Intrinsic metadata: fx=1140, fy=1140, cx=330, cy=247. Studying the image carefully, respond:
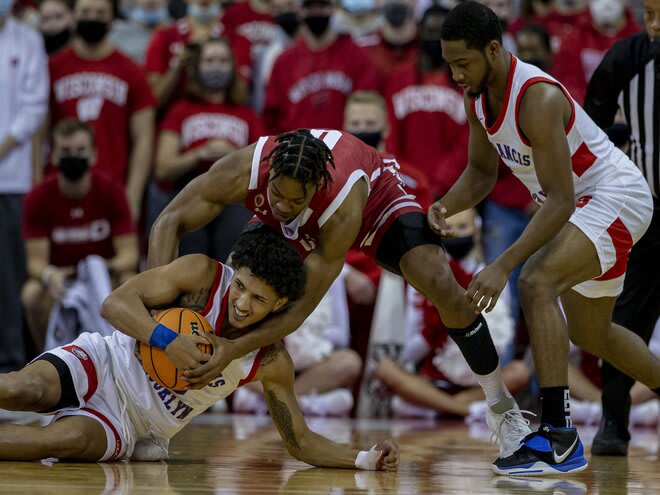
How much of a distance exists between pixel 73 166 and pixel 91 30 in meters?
1.29

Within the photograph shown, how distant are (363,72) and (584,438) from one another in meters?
3.34

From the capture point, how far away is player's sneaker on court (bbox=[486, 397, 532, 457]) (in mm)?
4680

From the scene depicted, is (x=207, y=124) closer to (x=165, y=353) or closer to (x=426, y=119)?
(x=426, y=119)

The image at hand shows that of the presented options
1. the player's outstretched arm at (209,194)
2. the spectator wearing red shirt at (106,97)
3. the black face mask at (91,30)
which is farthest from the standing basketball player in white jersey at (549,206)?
the black face mask at (91,30)

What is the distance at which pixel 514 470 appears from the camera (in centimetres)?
432

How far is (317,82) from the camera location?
8.37m

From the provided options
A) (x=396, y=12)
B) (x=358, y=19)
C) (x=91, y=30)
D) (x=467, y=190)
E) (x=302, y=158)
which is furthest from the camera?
(x=358, y=19)

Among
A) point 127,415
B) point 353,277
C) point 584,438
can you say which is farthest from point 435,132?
point 127,415

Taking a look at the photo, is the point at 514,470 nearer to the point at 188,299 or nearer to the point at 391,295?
the point at 188,299

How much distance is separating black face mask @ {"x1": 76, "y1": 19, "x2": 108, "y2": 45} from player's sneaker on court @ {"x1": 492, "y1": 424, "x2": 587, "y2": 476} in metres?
5.21

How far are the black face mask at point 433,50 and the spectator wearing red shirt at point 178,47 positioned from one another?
140 centimetres

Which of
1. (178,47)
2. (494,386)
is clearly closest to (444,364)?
(494,386)

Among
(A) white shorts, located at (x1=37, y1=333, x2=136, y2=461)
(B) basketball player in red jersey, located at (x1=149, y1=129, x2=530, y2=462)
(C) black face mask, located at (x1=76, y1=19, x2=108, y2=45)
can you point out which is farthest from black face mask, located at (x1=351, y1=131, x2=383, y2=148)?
(A) white shorts, located at (x1=37, y1=333, x2=136, y2=461)

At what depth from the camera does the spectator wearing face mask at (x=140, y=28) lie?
9.34 meters
